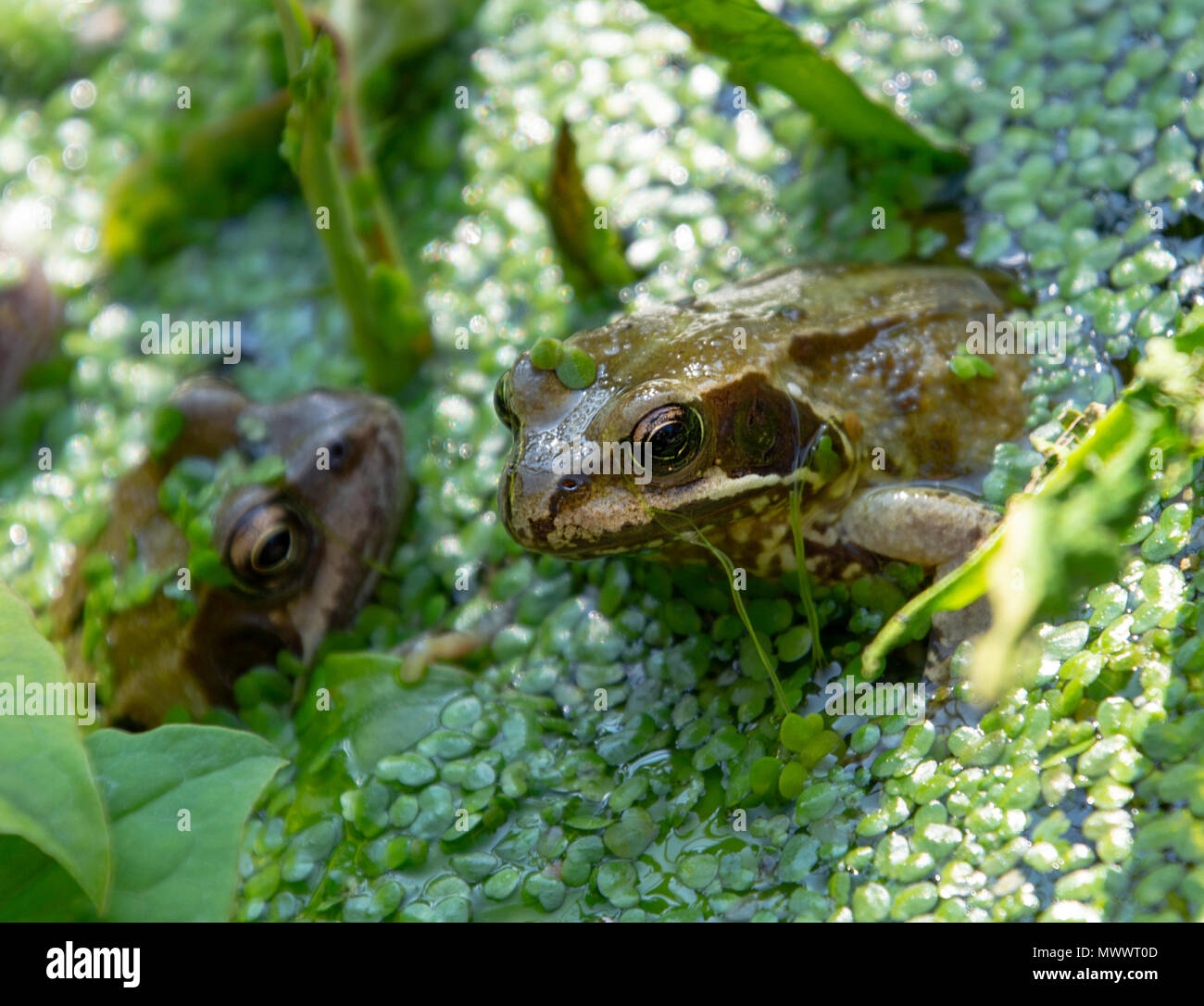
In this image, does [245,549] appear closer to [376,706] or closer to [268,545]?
[268,545]

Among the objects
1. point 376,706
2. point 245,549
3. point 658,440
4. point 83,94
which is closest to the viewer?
point 658,440

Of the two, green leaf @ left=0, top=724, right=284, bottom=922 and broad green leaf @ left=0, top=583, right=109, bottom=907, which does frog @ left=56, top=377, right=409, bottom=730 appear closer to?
green leaf @ left=0, top=724, right=284, bottom=922

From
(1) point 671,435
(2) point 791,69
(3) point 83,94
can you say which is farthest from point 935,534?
(3) point 83,94

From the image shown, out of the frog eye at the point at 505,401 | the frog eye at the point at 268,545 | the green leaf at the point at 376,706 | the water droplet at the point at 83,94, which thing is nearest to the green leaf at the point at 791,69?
the frog eye at the point at 505,401

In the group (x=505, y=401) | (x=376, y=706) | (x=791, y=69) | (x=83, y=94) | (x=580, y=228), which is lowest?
(x=376, y=706)

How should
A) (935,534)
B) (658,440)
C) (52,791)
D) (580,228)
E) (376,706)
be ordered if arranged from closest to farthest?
1. (52,791)
2. (658,440)
3. (935,534)
4. (376,706)
5. (580,228)

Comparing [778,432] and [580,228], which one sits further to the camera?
[580,228]

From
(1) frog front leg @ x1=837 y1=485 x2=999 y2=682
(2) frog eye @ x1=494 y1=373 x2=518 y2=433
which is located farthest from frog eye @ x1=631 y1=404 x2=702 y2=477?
(1) frog front leg @ x1=837 y1=485 x2=999 y2=682

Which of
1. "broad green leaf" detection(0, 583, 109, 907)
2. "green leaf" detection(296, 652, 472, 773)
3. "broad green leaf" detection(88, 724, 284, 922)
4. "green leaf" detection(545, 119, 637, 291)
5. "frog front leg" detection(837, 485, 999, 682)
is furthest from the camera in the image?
"green leaf" detection(545, 119, 637, 291)
